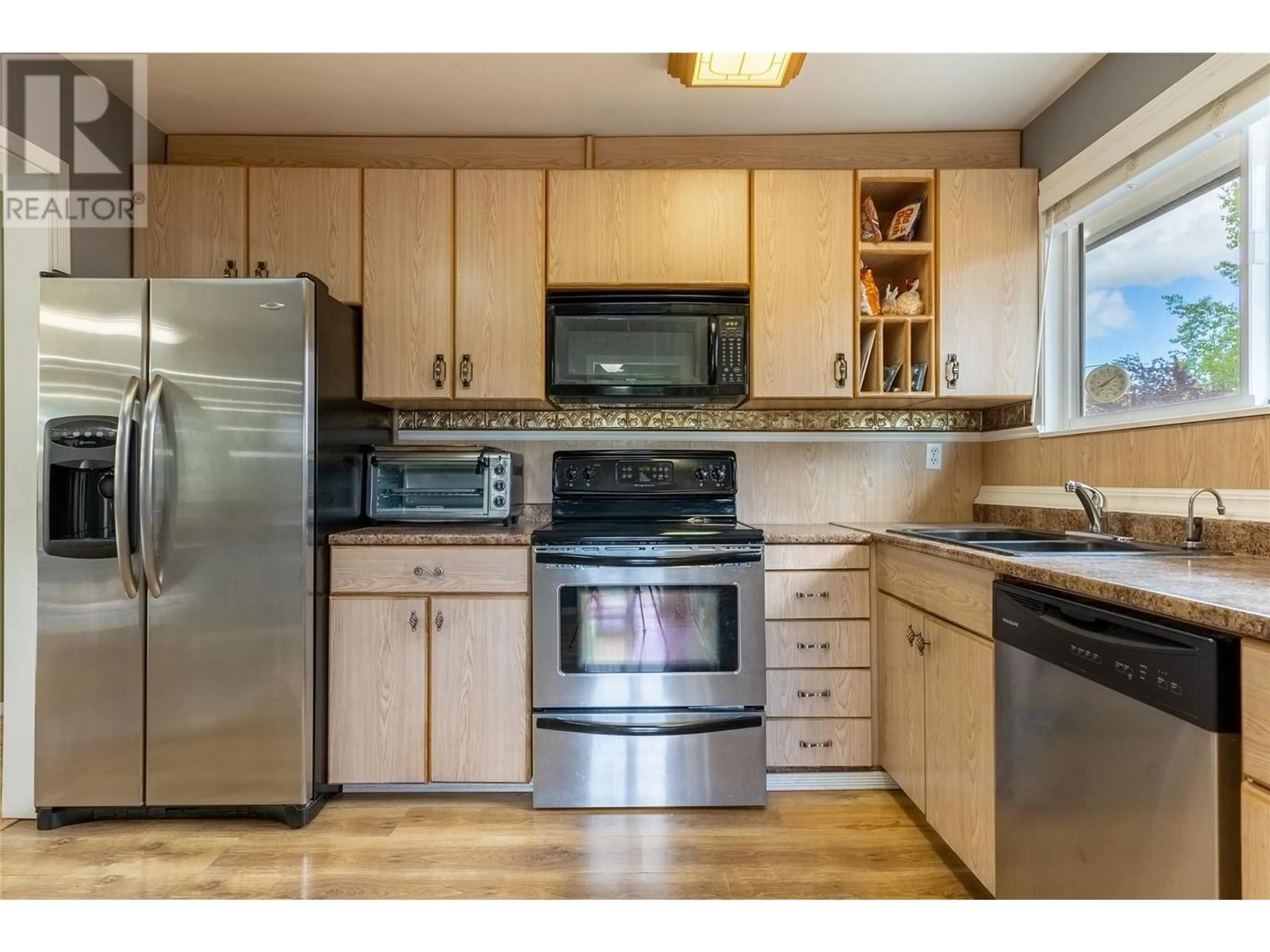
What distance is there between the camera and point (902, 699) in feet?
7.14

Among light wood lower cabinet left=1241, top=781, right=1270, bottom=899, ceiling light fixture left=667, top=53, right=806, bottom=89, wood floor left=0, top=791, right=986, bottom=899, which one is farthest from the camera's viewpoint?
ceiling light fixture left=667, top=53, right=806, bottom=89

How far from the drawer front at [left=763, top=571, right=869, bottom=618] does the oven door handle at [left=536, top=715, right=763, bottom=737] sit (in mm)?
383

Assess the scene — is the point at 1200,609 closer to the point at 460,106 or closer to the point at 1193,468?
the point at 1193,468

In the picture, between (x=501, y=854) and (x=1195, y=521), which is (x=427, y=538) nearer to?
(x=501, y=854)

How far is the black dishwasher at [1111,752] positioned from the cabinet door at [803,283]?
3.96 feet

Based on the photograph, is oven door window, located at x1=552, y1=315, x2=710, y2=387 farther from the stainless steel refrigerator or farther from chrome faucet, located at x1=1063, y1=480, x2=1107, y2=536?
chrome faucet, located at x1=1063, y1=480, x2=1107, y2=536

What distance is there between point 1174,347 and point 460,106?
2456 mm

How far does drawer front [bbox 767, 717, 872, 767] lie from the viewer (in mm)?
2371

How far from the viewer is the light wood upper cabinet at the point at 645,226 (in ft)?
8.32

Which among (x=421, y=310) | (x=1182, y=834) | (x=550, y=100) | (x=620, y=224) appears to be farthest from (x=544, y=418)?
(x=1182, y=834)

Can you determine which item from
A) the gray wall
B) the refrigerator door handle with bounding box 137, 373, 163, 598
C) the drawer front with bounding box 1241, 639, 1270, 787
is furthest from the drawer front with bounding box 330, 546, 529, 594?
the gray wall

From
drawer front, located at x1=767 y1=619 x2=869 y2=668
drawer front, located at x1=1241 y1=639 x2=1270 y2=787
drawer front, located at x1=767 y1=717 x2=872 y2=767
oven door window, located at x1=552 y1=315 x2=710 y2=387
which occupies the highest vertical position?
oven door window, located at x1=552 y1=315 x2=710 y2=387

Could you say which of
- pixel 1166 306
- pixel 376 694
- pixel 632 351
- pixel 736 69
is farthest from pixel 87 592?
pixel 1166 306

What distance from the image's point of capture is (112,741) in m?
2.08
